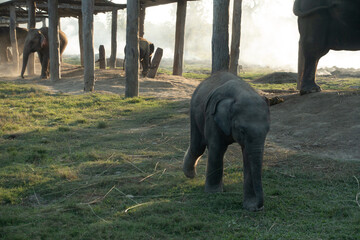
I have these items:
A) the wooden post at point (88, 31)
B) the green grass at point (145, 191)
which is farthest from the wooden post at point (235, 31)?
the green grass at point (145, 191)

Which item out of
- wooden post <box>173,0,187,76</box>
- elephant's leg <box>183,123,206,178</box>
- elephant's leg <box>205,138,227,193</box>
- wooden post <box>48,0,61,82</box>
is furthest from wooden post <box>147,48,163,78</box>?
elephant's leg <box>205,138,227,193</box>

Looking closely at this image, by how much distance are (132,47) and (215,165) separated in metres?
9.09

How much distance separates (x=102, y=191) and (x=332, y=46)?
699 centimetres

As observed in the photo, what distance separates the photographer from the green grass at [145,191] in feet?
12.6

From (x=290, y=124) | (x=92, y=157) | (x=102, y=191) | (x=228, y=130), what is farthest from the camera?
(x=290, y=124)

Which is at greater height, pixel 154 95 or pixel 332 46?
pixel 332 46

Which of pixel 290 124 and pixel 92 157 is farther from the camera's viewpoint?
pixel 290 124

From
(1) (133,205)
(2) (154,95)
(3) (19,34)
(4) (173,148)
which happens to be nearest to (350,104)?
(4) (173,148)

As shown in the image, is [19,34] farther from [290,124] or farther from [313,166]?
[313,166]

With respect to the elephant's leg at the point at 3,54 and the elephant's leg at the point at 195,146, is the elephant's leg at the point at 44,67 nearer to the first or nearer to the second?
the elephant's leg at the point at 3,54

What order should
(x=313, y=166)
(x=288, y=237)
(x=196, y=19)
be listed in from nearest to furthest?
1. (x=288, y=237)
2. (x=313, y=166)
3. (x=196, y=19)

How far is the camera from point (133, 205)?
4492 mm

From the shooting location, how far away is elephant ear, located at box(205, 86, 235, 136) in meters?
4.17

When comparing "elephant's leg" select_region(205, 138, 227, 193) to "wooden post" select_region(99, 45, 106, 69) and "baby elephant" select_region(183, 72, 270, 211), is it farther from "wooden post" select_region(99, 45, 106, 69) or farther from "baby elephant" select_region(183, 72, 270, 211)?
"wooden post" select_region(99, 45, 106, 69)
